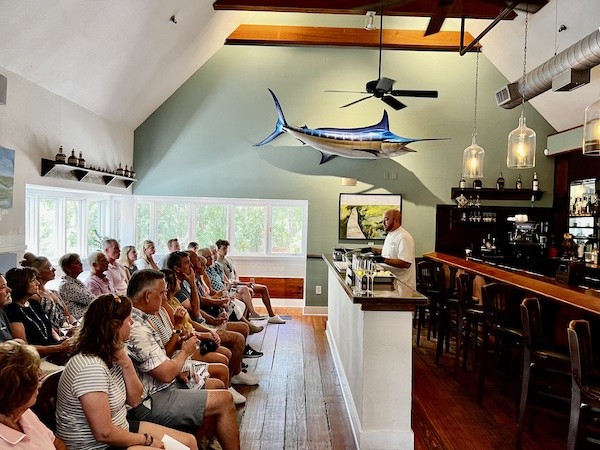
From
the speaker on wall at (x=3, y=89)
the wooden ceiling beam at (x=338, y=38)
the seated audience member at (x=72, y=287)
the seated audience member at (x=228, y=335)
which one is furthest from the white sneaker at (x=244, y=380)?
the wooden ceiling beam at (x=338, y=38)

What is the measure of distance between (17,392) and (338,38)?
269 inches

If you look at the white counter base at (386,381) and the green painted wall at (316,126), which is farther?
the green painted wall at (316,126)

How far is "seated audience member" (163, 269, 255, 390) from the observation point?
3.45m

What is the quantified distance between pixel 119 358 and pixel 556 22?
5738 millimetres

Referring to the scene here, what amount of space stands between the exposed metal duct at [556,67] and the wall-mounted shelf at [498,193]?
1809 mm

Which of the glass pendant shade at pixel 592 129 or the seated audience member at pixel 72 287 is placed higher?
the glass pendant shade at pixel 592 129

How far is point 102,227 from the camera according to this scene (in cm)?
741

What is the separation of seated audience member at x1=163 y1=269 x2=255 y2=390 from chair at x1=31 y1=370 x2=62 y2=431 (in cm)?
124

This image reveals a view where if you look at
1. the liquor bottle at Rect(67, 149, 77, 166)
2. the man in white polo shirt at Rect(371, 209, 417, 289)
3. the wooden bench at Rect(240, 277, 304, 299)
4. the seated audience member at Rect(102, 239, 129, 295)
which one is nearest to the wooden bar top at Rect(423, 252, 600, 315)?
the man in white polo shirt at Rect(371, 209, 417, 289)

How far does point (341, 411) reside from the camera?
12.2ft

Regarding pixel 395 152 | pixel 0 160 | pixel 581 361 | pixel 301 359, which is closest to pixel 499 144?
pixel 395 152

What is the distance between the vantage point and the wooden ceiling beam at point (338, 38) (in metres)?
7.30

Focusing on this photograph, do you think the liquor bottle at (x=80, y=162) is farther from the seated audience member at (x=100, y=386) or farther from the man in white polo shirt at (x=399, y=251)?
the seated audience member at (x=100, y=386)

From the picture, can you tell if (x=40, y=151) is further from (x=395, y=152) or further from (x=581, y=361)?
(x=581, y=361)
